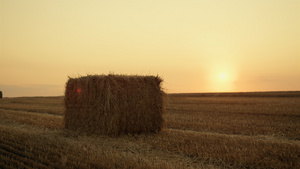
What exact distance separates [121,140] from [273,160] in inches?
165

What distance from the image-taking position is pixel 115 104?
29.0ft

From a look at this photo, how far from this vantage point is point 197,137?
25.8ft

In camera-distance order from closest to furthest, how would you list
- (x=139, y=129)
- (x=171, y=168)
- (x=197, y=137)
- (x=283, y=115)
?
1. (x=171, y=168)
2. (x=197, y=137)
3. (x=139, y=129)
4. (x=283, y=115)

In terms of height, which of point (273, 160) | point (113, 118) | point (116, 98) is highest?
point (116, 98)

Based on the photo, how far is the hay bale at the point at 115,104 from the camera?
29.0 feet

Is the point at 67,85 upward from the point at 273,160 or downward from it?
upward

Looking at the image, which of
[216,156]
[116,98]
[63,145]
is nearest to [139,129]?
[116,98]

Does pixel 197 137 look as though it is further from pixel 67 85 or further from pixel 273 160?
pixel 67 85

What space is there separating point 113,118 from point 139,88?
1.38 m

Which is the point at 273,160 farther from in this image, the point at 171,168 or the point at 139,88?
the point at 139,88

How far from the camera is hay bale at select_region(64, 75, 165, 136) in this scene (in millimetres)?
8836

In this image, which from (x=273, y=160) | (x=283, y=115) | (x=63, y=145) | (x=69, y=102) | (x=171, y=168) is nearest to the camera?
(x=171, y=168)

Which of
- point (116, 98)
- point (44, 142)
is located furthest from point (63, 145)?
point (116, 98)

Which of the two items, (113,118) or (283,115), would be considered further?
(283,115)
